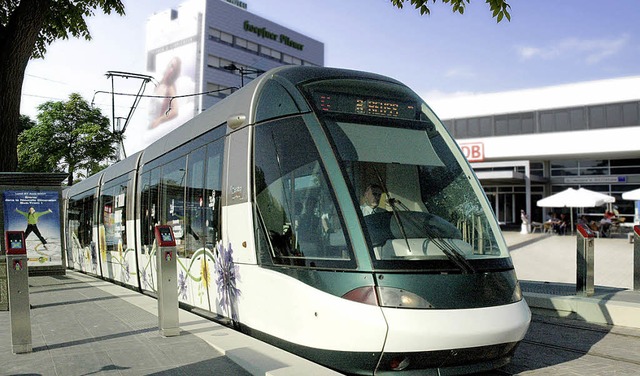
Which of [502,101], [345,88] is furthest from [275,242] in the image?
[502,101]

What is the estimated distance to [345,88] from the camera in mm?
5582

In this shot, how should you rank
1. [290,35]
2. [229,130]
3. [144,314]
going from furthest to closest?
[290,35] < [144,314] < [229,130]

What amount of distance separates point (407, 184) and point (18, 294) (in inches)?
168

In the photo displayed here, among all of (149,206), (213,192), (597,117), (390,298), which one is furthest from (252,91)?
(597,117)

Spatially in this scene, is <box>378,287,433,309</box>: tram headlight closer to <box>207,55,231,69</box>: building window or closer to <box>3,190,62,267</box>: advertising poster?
<box>3,190,62,267</box>: advertising poster

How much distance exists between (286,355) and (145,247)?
6175 millimetres

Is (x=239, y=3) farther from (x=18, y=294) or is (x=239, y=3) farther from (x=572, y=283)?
(x=18, y=294)

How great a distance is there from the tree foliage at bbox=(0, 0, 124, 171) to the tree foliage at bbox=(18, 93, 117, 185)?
23.9 m

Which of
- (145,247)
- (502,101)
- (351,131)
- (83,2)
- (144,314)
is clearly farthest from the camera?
(502,101)

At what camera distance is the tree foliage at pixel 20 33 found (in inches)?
393

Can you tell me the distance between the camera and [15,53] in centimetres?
1018

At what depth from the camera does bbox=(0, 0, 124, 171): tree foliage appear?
998 cm

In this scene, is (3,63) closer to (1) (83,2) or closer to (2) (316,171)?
(1) (83,2)

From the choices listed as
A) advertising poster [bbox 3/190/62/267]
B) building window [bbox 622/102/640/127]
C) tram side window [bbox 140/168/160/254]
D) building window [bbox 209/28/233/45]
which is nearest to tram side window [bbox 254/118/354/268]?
tram side window [bbox 140/168/160/254]
